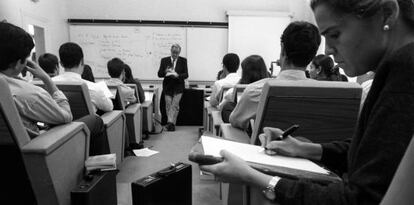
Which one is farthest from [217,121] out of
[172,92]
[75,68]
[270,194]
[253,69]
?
[172,92]

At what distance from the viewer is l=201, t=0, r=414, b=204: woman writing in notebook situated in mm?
490

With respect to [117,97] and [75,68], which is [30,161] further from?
[117,97]

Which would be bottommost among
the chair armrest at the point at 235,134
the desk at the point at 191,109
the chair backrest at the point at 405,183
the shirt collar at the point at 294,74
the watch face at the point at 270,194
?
the desk at the point at 191,109

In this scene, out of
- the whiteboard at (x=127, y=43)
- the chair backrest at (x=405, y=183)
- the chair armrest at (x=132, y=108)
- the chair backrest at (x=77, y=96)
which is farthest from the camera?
the whiteboard at (x=127, y=43)

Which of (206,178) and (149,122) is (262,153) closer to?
(206,178)

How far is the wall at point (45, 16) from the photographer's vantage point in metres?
3.23

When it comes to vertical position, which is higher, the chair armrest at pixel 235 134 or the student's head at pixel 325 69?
the student's head at pixel 325 69

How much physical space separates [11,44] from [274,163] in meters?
1.29

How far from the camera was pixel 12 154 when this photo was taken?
1.11 metres

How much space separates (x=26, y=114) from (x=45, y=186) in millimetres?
373

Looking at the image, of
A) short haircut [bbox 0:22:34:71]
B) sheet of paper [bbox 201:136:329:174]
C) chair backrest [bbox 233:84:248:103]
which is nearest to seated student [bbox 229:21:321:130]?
chair backrest [bbox 233:84:248:103]

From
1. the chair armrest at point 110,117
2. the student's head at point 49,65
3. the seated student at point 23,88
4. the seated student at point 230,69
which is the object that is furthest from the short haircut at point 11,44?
the seated student at point 230,69

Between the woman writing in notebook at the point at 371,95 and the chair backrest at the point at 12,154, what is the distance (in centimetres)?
86

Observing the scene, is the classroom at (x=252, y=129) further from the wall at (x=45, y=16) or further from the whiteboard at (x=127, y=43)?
the whiteboard at (x=127, y=43)
